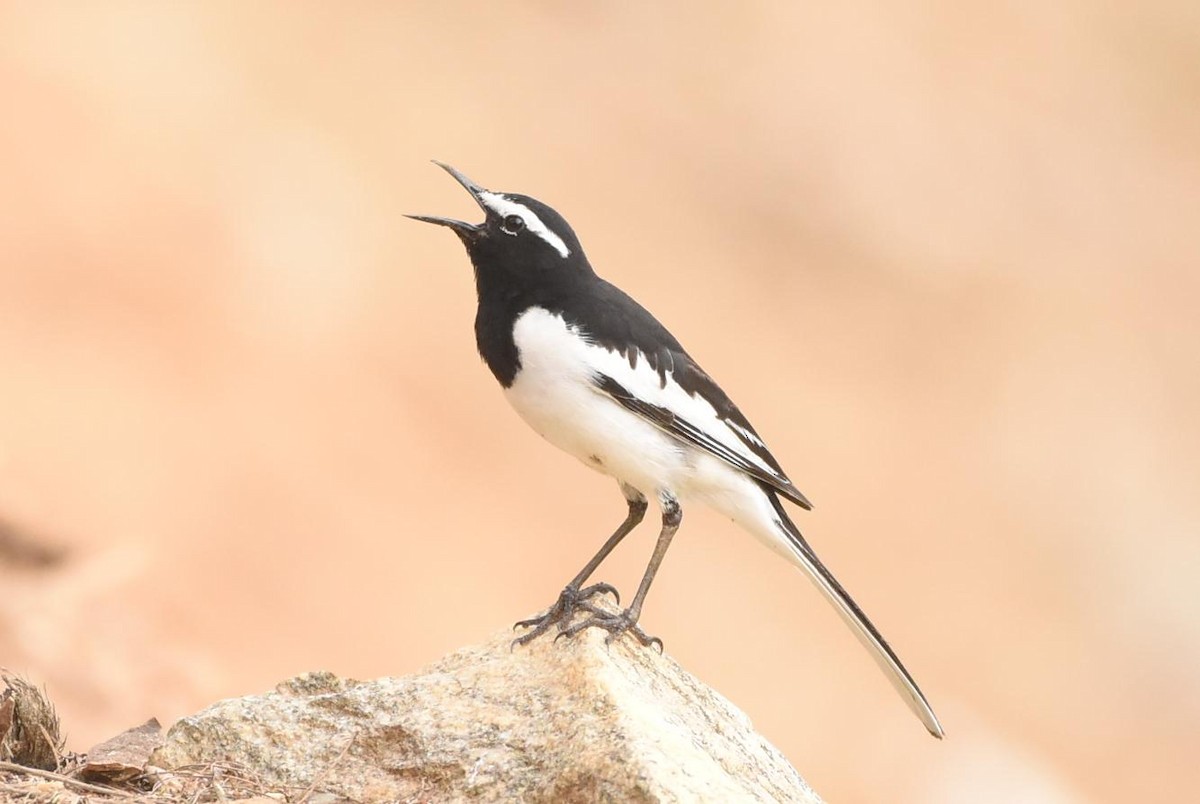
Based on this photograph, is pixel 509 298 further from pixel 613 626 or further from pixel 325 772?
pixel 325 772

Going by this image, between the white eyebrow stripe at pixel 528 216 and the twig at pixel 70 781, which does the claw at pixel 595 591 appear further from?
the twig at pixel 70 781

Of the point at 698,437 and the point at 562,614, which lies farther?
the point at 698,437

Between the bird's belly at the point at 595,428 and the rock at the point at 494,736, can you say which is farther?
the bird's belly at the point at 595,428

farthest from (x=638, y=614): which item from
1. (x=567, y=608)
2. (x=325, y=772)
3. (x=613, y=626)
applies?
(x=325, y=772)

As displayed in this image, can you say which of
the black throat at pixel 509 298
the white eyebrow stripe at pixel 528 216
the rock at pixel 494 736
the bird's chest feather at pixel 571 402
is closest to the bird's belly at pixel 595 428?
the bird's chest feather at pixel 571 402

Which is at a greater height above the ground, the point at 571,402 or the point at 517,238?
the point at 517,238

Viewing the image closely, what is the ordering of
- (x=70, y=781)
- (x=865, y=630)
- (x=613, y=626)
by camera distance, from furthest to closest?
(x=865, y=630) → (x=613, y=626) → (x=70, y=781)

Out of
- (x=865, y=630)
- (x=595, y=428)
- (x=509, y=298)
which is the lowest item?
(x=865, y=630)
